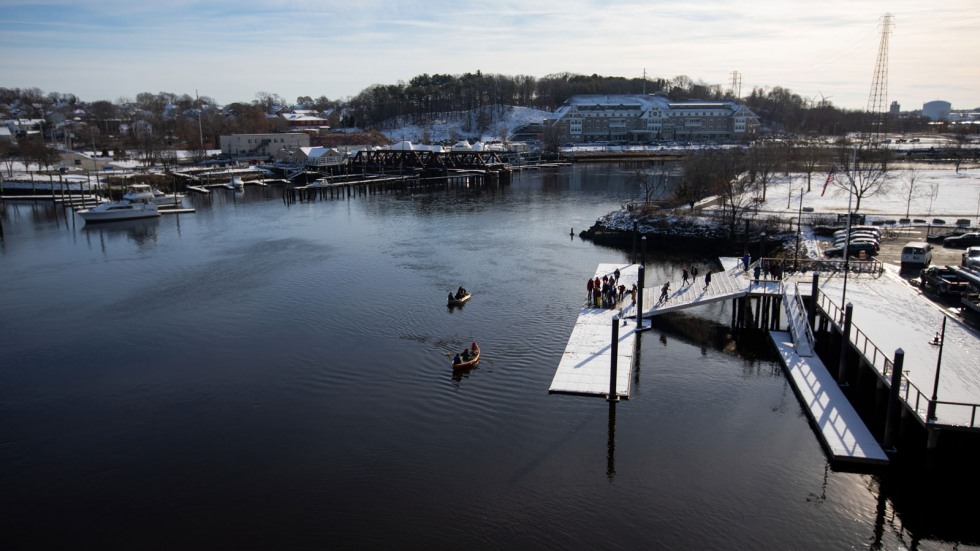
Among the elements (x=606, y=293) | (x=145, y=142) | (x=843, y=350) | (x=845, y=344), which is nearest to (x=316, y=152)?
(x=145, y=142)

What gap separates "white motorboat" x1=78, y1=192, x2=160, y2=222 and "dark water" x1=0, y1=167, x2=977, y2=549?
25.4 metres

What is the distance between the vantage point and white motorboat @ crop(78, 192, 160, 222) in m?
60.5

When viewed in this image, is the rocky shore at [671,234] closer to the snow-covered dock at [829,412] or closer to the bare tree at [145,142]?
the snow-covered dock at [829,412]

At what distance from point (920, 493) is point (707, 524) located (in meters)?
5.84

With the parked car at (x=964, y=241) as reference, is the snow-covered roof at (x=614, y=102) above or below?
above

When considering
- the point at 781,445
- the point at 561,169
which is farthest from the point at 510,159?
the point at 781,445

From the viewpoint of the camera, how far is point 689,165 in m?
63.8

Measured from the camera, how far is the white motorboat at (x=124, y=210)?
60.5 metres

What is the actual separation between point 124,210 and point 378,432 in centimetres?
5356

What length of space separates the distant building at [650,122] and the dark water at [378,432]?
123 m

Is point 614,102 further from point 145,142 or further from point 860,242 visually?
point 860,242

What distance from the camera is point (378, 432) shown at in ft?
66.0

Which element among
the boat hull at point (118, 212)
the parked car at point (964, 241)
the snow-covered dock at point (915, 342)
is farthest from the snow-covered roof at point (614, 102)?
the snow-covered dock at point (915, 342)

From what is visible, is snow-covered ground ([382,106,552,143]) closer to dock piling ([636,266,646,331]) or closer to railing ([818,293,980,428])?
dock piling ([636,266,646,331])
